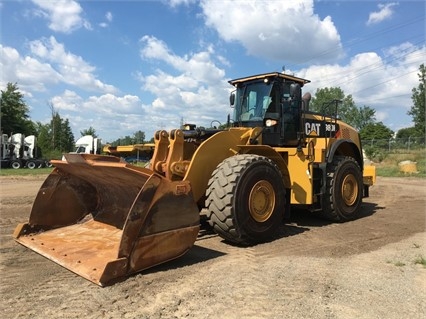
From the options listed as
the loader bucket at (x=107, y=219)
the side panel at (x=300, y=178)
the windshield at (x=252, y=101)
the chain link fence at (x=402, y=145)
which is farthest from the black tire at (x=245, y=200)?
the chain link fence at (x=402, y=145)

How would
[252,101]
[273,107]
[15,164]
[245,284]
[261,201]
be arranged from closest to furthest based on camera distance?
[245,284]
[261,201]
[273,107]
[252,101]
[15,164]

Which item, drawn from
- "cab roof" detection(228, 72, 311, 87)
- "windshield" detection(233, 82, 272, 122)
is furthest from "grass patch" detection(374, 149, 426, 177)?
"windshield" detection(233, 82, 272, 122)

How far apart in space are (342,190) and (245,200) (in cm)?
324

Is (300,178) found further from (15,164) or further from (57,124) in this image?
(57,124)

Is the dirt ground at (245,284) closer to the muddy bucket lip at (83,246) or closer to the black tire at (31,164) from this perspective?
the muddy bucket lip at (83,246)

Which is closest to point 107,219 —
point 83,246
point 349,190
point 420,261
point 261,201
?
point 83,246

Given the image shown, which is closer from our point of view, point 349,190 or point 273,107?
point 273,107

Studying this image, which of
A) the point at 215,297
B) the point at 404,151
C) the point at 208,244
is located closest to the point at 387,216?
the point at 208,244

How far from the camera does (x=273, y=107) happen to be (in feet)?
25.2

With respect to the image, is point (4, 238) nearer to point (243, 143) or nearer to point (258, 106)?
point (243, 143)

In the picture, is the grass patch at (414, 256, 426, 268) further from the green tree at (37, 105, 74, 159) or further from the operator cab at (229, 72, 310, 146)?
the green tree at (37, 105, 74, 159)

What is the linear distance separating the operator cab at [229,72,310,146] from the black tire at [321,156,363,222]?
3.33 feet

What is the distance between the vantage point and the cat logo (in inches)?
325

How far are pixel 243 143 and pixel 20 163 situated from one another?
3179cm
